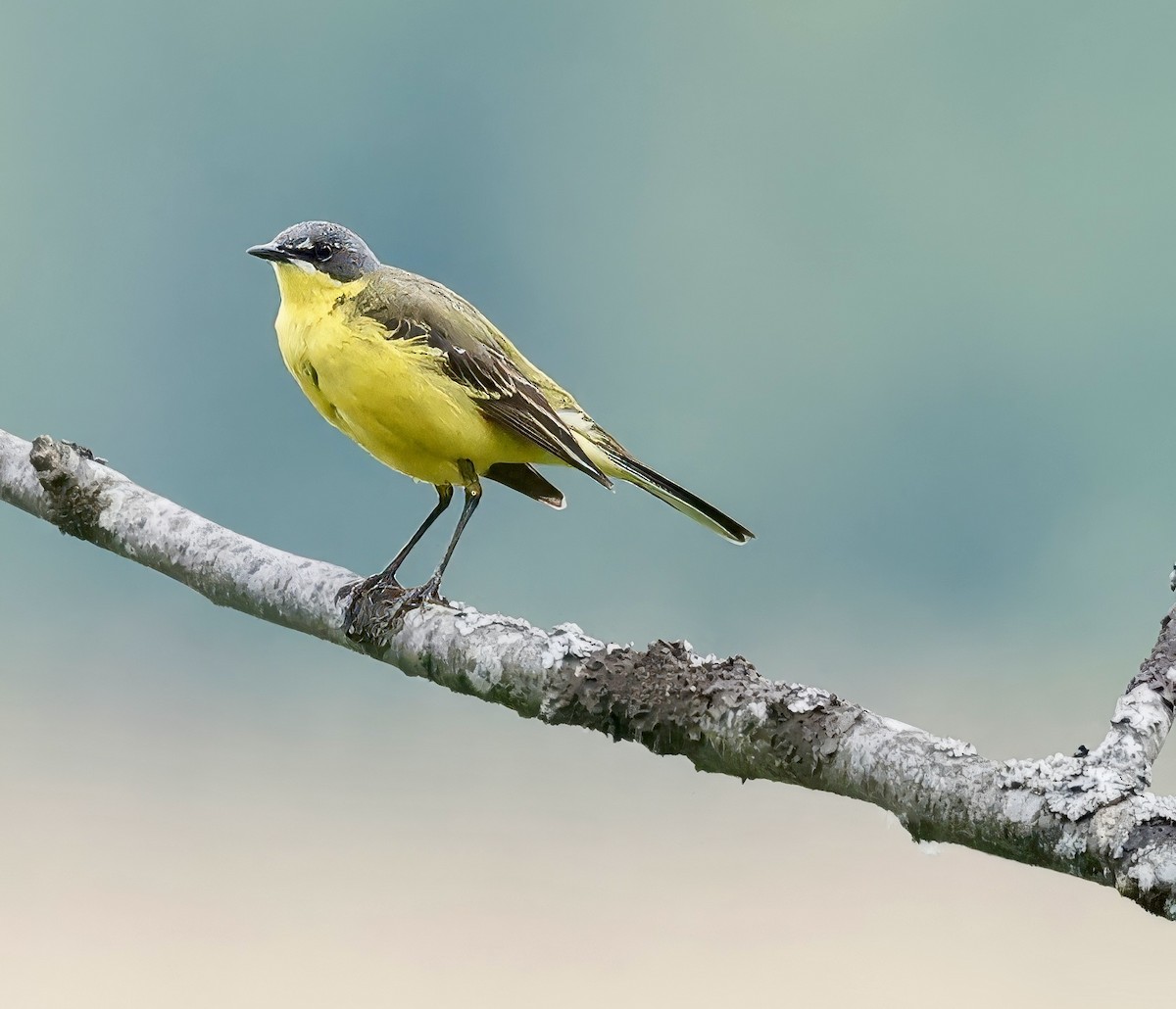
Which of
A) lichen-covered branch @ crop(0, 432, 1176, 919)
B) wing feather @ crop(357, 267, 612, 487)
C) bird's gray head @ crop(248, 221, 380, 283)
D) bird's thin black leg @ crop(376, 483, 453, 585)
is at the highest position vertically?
bird's gray head @ crop(248, 221, 380, 283)

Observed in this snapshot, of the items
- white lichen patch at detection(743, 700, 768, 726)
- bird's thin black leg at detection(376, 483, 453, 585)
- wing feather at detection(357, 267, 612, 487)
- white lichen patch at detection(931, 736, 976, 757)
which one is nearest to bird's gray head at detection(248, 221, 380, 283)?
wing feather at detection(357, 267, 612, 487)

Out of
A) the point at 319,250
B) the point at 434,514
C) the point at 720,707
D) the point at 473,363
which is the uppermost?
the point at 319,250

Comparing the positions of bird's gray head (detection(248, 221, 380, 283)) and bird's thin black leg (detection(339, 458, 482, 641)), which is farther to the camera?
bird's gray head (detection(248, 221, 380, 283))

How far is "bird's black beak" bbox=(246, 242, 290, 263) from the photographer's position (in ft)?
12.3

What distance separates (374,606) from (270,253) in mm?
1148

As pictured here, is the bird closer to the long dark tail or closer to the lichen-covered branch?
the long dark tail

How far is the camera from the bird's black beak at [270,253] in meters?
3.75

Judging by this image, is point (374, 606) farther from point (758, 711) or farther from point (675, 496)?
point (758, 711)

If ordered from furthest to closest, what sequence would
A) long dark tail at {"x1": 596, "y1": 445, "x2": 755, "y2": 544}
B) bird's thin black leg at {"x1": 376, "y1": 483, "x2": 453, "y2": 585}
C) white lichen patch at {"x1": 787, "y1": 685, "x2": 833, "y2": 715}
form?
1. bird's thin black leg at {"x1": 376, "y1": 483, "x2": 453, "y2": 585}
2. long dark tail at {"x1": 596, "y1": 445, "x2": 755, "y2": 544}
3. white lichen patch at {"x1": 787, "y1": 685, "x2": 833, "y2": 715}

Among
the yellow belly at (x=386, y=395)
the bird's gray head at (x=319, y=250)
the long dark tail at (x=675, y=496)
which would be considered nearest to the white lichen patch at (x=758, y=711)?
the long dark tail at (x=675, y=496)

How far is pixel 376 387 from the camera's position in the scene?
358cm

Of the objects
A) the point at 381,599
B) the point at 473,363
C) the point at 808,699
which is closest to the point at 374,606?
the point at 381,599

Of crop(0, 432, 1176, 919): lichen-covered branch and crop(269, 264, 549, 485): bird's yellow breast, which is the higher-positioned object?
crop(269, 264, 549, 485): bird's yellow breast

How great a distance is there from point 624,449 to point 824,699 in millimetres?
1552
